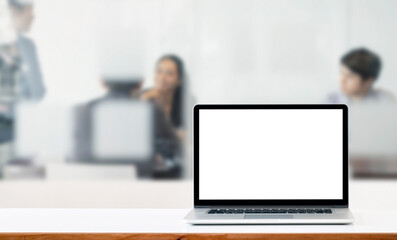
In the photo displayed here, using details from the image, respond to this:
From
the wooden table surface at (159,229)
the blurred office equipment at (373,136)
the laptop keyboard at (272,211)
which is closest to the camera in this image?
the wooden table surface at (159,229)

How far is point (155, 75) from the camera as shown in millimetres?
2414

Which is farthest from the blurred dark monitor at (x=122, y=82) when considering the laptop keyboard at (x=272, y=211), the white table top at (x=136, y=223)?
the laptop keyboard at (x=272, y=211)

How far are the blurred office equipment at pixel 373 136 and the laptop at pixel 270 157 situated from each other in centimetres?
132

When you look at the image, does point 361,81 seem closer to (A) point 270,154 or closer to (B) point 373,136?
(B) point 373,136

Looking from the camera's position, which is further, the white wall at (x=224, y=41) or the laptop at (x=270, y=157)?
the white wall at (x=224, y=41)

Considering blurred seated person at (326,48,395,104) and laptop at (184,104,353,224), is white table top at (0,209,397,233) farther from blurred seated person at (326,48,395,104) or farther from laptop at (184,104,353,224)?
blurred seated person at (326,48,395,104)

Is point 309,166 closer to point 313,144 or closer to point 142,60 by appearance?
point 313,144

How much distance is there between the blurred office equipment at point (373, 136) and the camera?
234 cm

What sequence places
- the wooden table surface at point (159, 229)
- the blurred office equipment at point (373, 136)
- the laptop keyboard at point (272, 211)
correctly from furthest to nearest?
1. the blurred office equipment at point (373, 136)
2. the laptop keyboard at point (272, 211)
3. the wooden table surface at point (159, 229)

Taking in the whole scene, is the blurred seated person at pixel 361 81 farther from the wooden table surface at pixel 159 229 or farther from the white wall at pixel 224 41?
the wooden table surface at pixel 159 229

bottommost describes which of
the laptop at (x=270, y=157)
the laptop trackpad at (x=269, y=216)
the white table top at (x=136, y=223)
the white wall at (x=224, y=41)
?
the white table top at (x=136, y=223)

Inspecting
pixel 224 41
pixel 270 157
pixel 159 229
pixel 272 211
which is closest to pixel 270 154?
pixel 270 157

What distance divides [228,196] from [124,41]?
148 cm

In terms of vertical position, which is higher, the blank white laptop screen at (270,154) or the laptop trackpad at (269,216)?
the blank white laptop screen at (270,154)
